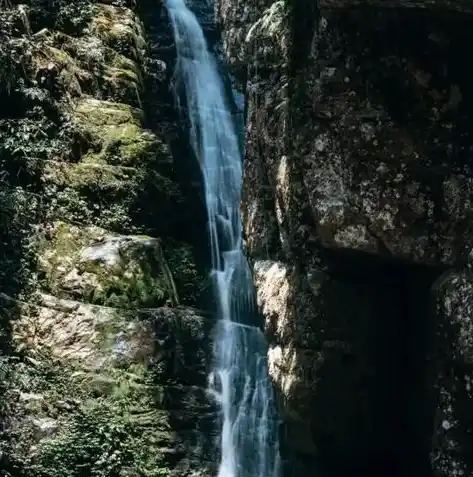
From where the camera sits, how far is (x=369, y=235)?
8820mm

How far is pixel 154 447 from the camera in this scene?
11203 millimetres

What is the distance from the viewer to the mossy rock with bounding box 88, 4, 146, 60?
686 inches

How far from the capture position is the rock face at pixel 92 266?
11109 mm

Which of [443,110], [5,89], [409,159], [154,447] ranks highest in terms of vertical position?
[5,89]

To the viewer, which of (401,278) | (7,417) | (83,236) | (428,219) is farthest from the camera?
(83,236)

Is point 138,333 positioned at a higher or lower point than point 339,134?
lower

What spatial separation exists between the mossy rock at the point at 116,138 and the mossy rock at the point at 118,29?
228 cm

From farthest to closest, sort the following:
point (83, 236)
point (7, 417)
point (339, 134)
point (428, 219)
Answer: point (83, 236), point (7, 417), point (339, 134), point (428, 219)

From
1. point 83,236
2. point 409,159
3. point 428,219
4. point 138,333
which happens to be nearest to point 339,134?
point 409,159

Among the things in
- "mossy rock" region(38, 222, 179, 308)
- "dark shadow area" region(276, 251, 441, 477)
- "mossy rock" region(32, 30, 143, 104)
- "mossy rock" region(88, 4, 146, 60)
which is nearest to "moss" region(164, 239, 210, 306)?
"mossy rock" region(38, 222, 179, 308)

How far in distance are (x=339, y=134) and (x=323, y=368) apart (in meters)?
3.23

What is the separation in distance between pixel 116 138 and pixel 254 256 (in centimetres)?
551

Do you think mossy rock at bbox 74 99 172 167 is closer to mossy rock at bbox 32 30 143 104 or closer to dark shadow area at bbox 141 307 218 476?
mossy rock at bbox 32 30 143 104

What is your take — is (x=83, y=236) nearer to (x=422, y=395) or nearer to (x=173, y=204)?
(x=173, y=204)
